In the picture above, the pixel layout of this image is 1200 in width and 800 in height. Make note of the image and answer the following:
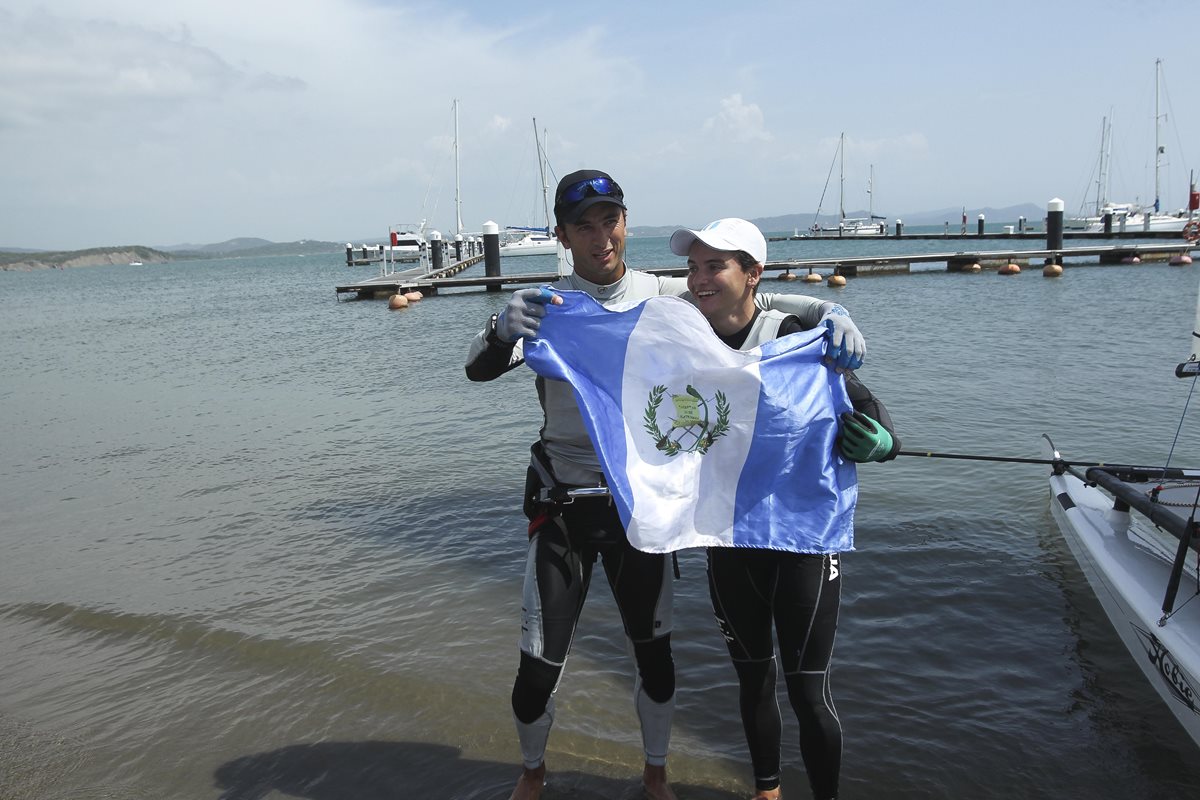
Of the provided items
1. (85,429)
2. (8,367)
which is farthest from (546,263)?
(85,429)

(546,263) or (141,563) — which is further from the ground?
(546,263)

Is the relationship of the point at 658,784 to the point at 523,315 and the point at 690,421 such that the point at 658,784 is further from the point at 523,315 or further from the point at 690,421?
the point at 523,315

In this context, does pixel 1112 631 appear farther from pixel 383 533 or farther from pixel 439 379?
pixel 439 379

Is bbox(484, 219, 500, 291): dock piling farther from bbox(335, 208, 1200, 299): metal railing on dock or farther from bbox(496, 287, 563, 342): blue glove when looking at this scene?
bbox(496, 287, 563, 342): blue glove

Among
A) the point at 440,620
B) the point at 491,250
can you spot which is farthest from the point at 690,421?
the point at 491,250

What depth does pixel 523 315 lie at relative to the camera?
341 centimetres

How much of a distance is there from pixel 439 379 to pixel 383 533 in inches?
368

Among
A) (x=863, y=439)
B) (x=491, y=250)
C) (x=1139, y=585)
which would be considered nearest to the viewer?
(x=863, y=439)

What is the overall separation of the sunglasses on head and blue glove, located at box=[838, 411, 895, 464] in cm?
134

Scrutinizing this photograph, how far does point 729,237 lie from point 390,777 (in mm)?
3198

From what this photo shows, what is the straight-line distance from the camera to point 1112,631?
18.2ft

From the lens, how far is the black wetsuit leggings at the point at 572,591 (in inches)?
135

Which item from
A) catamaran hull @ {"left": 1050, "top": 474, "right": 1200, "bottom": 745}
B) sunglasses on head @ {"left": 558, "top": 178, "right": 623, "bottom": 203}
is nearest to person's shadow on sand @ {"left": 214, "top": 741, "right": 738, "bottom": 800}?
catamaran hull @ {"left": 1050, "top": 474, "right": 1200, "bottom": 745}

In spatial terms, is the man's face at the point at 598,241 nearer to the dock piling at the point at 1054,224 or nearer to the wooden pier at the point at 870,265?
the wooden pier at the point at 870,265
